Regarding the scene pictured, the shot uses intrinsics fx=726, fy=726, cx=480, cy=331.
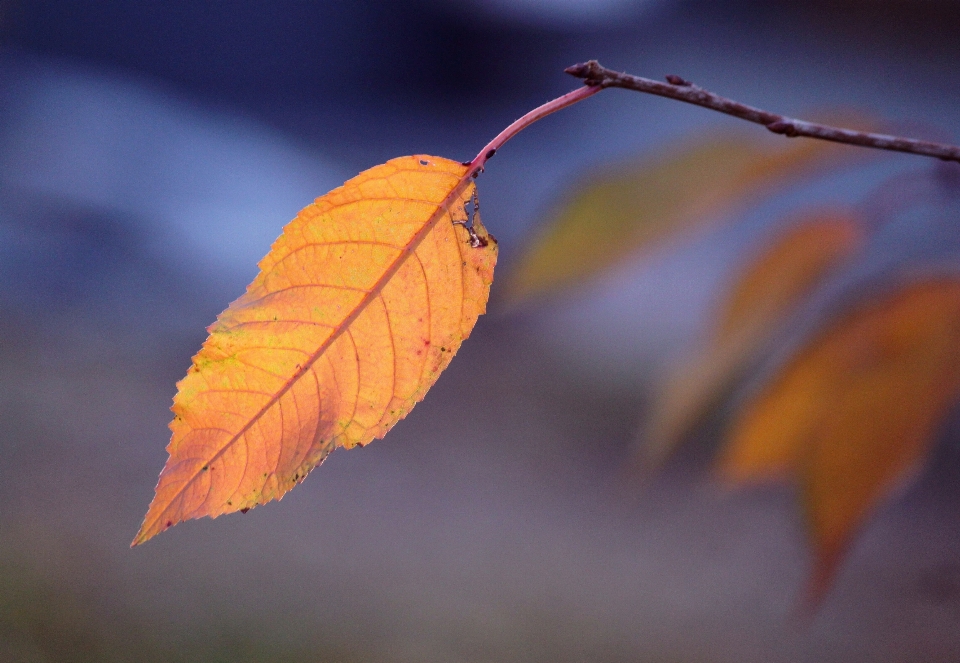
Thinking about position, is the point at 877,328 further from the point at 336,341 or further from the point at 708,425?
the point at 708,425

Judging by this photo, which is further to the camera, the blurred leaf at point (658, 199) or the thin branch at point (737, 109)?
the blurred leaf at point (658, 199)

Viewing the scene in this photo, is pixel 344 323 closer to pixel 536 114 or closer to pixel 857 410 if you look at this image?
pixel 536 114

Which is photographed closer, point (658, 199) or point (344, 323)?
point (344, 323)

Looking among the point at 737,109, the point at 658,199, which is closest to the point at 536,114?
the point at 737,109

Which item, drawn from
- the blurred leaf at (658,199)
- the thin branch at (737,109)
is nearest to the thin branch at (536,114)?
the thin branch at (737,109)

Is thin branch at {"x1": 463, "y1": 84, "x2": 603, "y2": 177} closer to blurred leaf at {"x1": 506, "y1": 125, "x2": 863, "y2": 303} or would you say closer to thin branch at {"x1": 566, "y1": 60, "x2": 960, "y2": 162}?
thin branch at {"x1": 566, "y1": 60, "x2": 960, "y2": 162}

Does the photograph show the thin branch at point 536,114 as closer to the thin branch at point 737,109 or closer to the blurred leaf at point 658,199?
the thin branch at point 737,109
